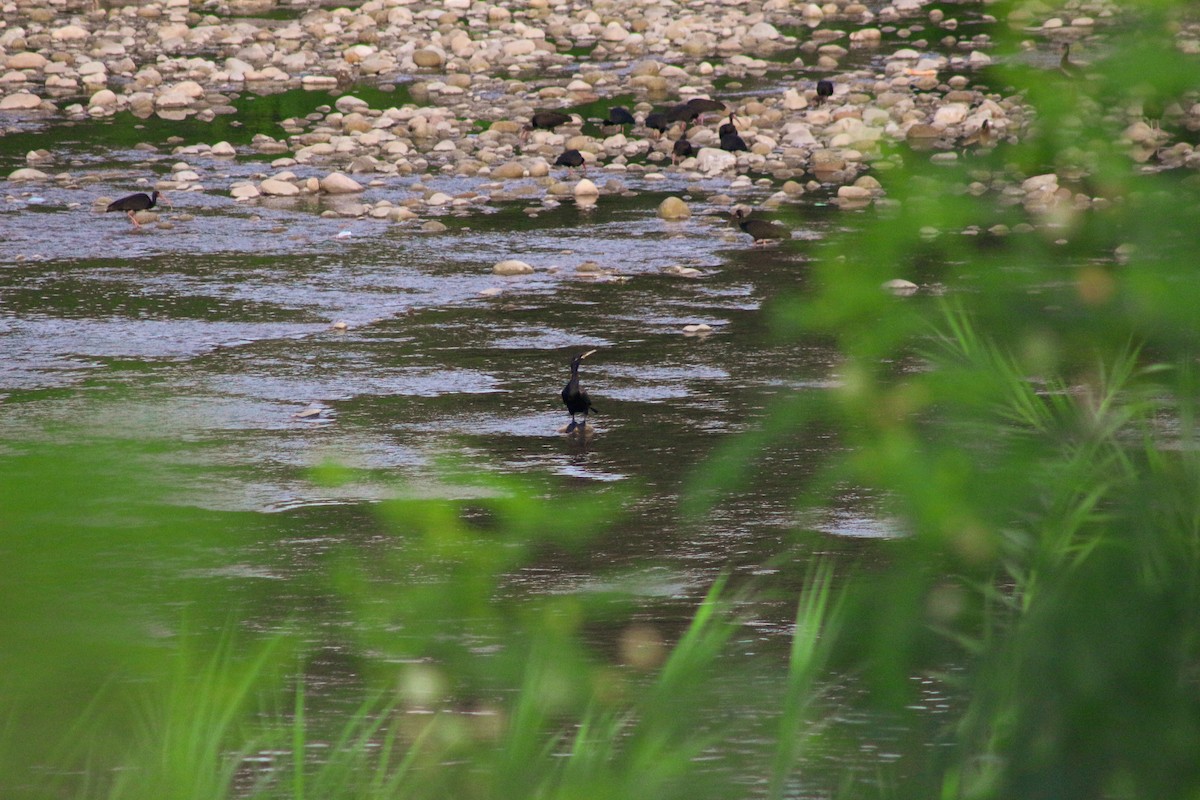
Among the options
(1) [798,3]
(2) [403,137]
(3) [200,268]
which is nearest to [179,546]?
(3) [200,268]

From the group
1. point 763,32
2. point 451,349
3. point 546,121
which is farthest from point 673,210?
point 763,32

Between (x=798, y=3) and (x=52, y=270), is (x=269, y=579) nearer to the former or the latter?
(x=52, y=270)

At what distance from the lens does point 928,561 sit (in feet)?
4.86

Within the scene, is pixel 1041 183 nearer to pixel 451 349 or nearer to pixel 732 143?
pixel 451 349

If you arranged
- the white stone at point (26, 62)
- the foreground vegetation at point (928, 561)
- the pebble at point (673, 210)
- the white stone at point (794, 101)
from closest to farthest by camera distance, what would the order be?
the foreground vegetation at point (928, 561), the pebble at point (673, 210), the white stone at point (794, 101), the white stone at point (26, 62)

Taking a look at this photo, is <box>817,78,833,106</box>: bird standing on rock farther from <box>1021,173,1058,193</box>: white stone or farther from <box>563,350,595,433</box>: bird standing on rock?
<box>1021,173,1058,193</box>: white stone

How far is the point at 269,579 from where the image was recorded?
14.4ft

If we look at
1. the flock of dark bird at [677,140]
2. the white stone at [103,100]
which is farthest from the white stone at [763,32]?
the white stone at [103,100]

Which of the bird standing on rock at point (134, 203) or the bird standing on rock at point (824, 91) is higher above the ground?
the bird standing on rock at point (134, 203)

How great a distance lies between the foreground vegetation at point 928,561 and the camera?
1.26 meters

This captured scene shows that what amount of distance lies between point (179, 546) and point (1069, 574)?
72cm

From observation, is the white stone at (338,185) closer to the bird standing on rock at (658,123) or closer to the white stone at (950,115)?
the bird standing on rock at (658,123)

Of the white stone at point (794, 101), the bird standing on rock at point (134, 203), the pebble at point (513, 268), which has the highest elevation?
the bird standing on rock at point (134, 203)

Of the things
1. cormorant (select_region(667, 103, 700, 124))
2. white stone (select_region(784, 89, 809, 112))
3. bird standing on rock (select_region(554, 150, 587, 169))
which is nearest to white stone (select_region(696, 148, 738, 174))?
bird standing on rock (select_region(554, 150, 587, 169))
